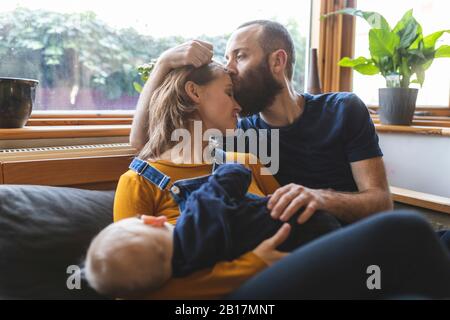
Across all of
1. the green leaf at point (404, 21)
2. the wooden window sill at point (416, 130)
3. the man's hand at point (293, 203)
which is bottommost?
the man's hand at point (293, 203)

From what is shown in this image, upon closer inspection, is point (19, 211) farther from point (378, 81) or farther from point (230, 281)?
point (378, 81)

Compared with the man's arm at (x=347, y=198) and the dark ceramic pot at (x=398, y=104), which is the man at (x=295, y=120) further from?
the dark ceramic pot at (x=398, y=104)

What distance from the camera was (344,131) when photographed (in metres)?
1.53

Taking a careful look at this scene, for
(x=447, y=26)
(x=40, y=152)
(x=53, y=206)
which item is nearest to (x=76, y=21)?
(x=40, y=152)

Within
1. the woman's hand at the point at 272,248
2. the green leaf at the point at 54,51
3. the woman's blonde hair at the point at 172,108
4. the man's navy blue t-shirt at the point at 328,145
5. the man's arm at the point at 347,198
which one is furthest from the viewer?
the green leaf at the point at 54,51

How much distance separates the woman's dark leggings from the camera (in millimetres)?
839

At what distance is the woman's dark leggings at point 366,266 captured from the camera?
0.84 m

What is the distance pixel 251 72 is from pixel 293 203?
691mm

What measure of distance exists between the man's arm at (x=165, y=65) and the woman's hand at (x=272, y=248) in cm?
65

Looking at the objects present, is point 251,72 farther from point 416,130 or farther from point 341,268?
point 416,130

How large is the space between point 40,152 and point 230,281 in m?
0.94

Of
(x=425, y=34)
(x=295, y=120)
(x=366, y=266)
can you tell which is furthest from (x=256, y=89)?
(x=425, y=34)

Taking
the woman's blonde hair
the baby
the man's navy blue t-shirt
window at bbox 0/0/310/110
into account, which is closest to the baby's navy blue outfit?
the baby

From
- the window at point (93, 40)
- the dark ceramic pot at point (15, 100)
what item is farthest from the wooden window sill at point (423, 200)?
the dark ceramic pot at point (15, 100)
